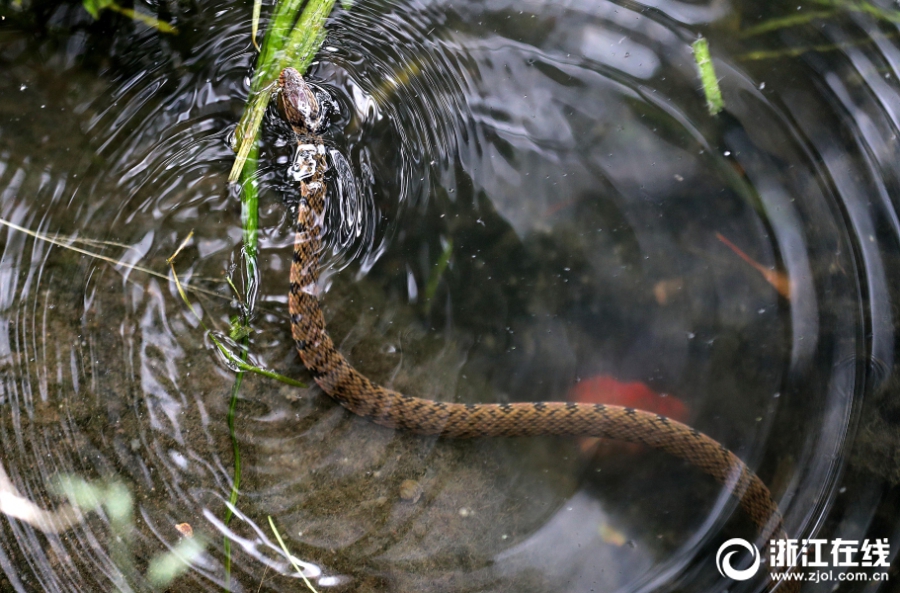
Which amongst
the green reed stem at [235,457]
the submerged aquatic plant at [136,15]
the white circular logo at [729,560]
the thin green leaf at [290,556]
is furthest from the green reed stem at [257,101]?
the white circular logo at [729,560]

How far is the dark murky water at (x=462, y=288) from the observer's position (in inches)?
115

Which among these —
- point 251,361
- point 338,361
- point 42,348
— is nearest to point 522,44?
point 338,361

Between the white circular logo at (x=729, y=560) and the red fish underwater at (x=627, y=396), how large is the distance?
0.72 metres

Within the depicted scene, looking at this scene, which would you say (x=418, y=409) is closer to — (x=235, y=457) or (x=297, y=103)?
(x=235, y=457)

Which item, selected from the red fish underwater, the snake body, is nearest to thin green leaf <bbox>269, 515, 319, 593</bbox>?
the snake body

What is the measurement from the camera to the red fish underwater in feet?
11.1

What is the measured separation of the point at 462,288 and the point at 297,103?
135cm

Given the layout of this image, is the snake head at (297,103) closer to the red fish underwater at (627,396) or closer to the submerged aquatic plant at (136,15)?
the submerged aquatic plant at (136,15)

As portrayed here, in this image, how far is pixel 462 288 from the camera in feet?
10.9

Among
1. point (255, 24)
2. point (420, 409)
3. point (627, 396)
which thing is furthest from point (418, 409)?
point (255, 24)

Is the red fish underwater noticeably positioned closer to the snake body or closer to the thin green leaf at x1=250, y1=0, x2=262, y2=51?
the snake body

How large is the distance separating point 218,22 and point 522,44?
1.80 meters

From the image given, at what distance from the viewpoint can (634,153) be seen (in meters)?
3.60

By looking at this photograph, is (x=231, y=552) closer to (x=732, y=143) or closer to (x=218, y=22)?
(x=218, y=22)
